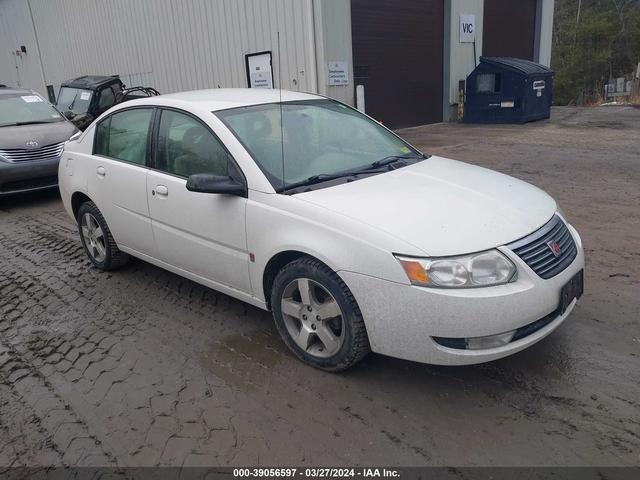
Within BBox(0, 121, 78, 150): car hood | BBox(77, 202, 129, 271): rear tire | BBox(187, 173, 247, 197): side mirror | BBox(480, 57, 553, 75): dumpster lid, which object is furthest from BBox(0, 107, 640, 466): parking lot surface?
BBox(480, 57, 553, 75): dumpster lid

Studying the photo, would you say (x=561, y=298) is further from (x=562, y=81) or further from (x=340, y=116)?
(x=562, y=81)

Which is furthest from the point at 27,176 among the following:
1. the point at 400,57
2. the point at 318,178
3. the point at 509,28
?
the point at 509,28

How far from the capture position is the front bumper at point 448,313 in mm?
2633

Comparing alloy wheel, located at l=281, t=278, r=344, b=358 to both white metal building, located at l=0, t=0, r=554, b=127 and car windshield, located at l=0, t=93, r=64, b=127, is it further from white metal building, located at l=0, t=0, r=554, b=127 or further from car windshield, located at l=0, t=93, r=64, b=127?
white metal building, located at l=0, t=0, r=554, b=127

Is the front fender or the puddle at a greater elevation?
the front fender

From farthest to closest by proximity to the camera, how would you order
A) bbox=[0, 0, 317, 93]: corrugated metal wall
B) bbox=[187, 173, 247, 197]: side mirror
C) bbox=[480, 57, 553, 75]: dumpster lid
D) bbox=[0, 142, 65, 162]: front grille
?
bbox=[480, 57, 553, 75]: dumpster lid < bbox=[0, 0, 317, 93]: corrugated metal wall < bbox=[0, 142, 65, 162]: front grille < bbox=[187, 173, 247, 197]: side mirror

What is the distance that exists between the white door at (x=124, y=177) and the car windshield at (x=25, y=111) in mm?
4863

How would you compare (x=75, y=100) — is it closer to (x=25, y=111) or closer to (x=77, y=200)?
A: (x=25, y=111)

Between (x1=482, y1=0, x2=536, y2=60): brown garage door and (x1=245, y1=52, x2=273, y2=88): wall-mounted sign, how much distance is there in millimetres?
7221

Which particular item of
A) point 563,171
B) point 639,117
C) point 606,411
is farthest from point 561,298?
point 639,117

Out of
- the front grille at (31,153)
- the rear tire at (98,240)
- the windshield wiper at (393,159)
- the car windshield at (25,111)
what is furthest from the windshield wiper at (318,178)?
the car windshield at (25,111)

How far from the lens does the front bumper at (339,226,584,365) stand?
2633mm

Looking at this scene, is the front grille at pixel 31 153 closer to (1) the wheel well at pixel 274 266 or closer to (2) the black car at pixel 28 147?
(2) the black car at pixel 28 147

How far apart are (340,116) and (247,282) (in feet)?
5.25
